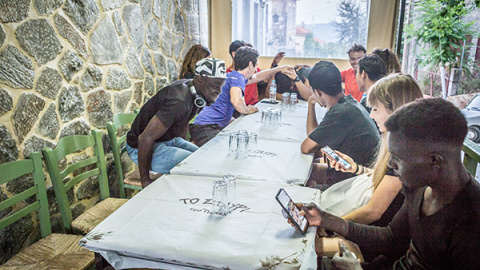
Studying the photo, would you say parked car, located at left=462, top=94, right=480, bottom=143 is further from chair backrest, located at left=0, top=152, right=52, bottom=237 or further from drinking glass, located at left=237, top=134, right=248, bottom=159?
chair backrest, located at left=0, top=152, right=52, bottom=237

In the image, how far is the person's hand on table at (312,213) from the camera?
1.30m

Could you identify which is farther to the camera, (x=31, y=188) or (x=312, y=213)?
(x=31, y=188)

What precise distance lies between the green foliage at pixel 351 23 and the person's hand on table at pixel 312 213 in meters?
4.23

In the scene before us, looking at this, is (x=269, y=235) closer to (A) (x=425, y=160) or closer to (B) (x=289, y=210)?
(B) (x=289, y=210)

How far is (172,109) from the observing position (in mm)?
2260

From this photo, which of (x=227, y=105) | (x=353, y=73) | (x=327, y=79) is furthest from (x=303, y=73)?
(x=327, y=79)

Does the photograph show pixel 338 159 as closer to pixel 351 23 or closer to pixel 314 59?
pixel 314 59

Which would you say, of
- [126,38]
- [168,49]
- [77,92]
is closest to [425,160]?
[77,92]

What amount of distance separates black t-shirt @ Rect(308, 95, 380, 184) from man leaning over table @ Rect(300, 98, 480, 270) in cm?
88

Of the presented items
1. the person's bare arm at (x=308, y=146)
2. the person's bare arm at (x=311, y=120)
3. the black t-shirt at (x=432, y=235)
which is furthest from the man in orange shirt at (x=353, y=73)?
the black t-shirt at (x=432, y=235)

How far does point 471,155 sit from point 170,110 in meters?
1.65

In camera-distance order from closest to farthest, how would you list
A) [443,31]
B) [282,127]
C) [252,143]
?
[252,143], [282,127], [443,31]

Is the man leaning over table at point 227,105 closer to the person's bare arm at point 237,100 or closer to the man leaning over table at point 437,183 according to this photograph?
the person's bare arm at point 237,100

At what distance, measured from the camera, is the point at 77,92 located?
252 cm
